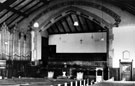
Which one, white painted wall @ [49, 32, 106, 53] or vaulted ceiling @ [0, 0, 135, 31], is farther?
white painted wall @ [49, 32, 106, 53]

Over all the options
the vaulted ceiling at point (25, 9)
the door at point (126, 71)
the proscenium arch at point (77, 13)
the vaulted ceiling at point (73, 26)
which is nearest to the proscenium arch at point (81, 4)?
the proscenium arch at point (77, 13)

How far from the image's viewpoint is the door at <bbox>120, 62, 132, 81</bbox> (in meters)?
16.8

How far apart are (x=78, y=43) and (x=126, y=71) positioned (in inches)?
277

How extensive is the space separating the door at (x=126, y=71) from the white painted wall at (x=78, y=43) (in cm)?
532

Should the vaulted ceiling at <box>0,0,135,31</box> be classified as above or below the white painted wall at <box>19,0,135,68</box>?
above

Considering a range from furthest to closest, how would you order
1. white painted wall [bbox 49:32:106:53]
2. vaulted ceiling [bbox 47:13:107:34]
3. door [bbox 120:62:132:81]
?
→ white painted wall [bbox 49:32:106:53]
vaulted ceiling [bbox 47:13:107:34]
door [bbox 120:62:132:81]

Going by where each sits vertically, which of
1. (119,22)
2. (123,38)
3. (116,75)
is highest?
(119,22)

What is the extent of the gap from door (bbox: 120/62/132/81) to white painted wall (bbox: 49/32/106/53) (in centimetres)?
532

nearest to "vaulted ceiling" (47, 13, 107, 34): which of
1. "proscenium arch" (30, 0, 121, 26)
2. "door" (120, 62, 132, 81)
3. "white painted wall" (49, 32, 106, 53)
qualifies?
"white painted wall" (49, 32, 106, 53)

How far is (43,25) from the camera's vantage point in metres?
19.5

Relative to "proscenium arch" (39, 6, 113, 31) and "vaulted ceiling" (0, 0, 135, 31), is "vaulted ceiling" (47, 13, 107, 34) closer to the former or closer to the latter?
"vaulted ceiling" (0, 0, 135, 31)

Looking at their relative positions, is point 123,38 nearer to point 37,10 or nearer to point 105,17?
point 105,17

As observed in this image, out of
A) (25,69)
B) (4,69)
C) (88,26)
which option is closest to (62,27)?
(88,26)

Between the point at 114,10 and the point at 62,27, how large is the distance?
262 inches
